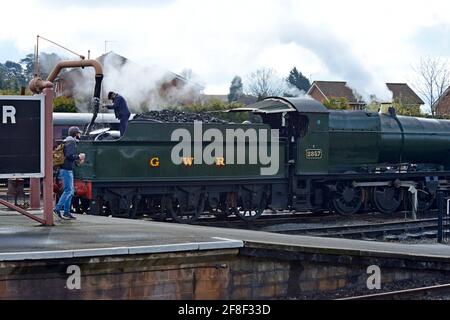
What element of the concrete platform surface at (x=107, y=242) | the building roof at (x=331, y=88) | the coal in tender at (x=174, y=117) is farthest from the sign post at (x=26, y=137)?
the building roof at (x=331, y=88)

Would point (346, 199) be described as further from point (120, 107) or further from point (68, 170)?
point (68, 170)

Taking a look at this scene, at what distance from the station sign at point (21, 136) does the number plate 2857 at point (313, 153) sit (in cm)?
1020

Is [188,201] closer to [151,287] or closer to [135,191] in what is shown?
[135,191]

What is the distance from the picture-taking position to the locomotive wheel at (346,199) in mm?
19828

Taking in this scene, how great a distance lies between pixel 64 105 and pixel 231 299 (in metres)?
29.3

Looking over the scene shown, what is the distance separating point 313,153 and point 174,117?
3975mm

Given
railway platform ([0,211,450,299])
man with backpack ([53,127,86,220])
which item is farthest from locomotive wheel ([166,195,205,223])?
railway platform ([0,211,450,299])

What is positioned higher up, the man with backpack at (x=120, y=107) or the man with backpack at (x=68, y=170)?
the man with backpack at (x=120, y=107)

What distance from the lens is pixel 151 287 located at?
7.74m

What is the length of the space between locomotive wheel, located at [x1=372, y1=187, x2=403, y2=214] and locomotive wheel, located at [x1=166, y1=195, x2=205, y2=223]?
5594 millimetres

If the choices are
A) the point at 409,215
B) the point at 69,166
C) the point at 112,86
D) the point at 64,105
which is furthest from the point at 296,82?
the point at 69,166

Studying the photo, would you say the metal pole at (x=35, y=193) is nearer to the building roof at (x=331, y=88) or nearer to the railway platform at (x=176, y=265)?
the railway platform at (x=176, y=265)

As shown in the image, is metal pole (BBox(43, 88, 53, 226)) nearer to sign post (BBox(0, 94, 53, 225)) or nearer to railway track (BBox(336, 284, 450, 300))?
sign post (BBox(0, 94, 53, 225))
